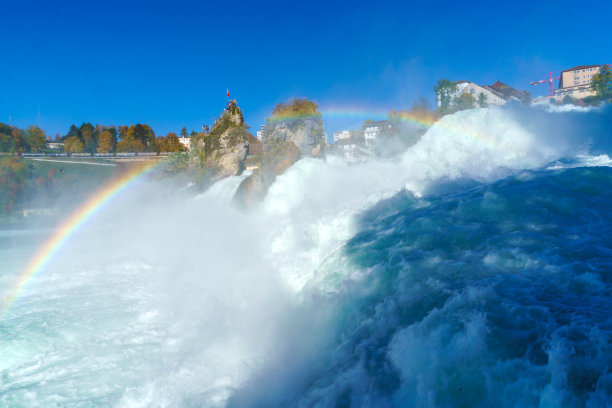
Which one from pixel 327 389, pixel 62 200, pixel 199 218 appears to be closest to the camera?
pixel 327 389

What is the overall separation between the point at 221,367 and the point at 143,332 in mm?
2777

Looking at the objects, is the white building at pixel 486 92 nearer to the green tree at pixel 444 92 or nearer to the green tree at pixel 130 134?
the green tree at pixel 444 92

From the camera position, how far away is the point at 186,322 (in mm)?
8031

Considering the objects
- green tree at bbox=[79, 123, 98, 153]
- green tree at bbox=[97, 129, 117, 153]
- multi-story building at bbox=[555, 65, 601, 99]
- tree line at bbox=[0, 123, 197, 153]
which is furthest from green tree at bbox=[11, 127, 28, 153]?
multi-story building at bbox=[555, 65, 601, 99]

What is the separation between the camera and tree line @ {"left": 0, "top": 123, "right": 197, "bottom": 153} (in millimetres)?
62922

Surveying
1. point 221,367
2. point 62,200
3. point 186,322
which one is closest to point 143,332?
point 186,322

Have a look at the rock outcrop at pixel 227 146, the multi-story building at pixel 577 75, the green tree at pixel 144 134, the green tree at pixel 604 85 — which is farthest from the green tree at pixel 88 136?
the multi-story building at pixel 577 75

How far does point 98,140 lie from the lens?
229 feet

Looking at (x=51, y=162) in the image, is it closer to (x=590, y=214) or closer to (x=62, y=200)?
(x=62, y=200)

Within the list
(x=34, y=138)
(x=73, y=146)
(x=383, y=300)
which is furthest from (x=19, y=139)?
(x=383, y=300)

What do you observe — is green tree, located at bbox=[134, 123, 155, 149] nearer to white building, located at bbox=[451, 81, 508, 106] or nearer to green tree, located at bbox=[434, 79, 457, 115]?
green tree, located at bbox=[434, 79, 457, 115]

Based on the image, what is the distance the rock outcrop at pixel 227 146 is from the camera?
28.8 metres

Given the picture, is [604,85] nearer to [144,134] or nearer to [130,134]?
[130,134]

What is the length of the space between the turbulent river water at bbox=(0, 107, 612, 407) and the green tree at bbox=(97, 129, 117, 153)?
196 feet
